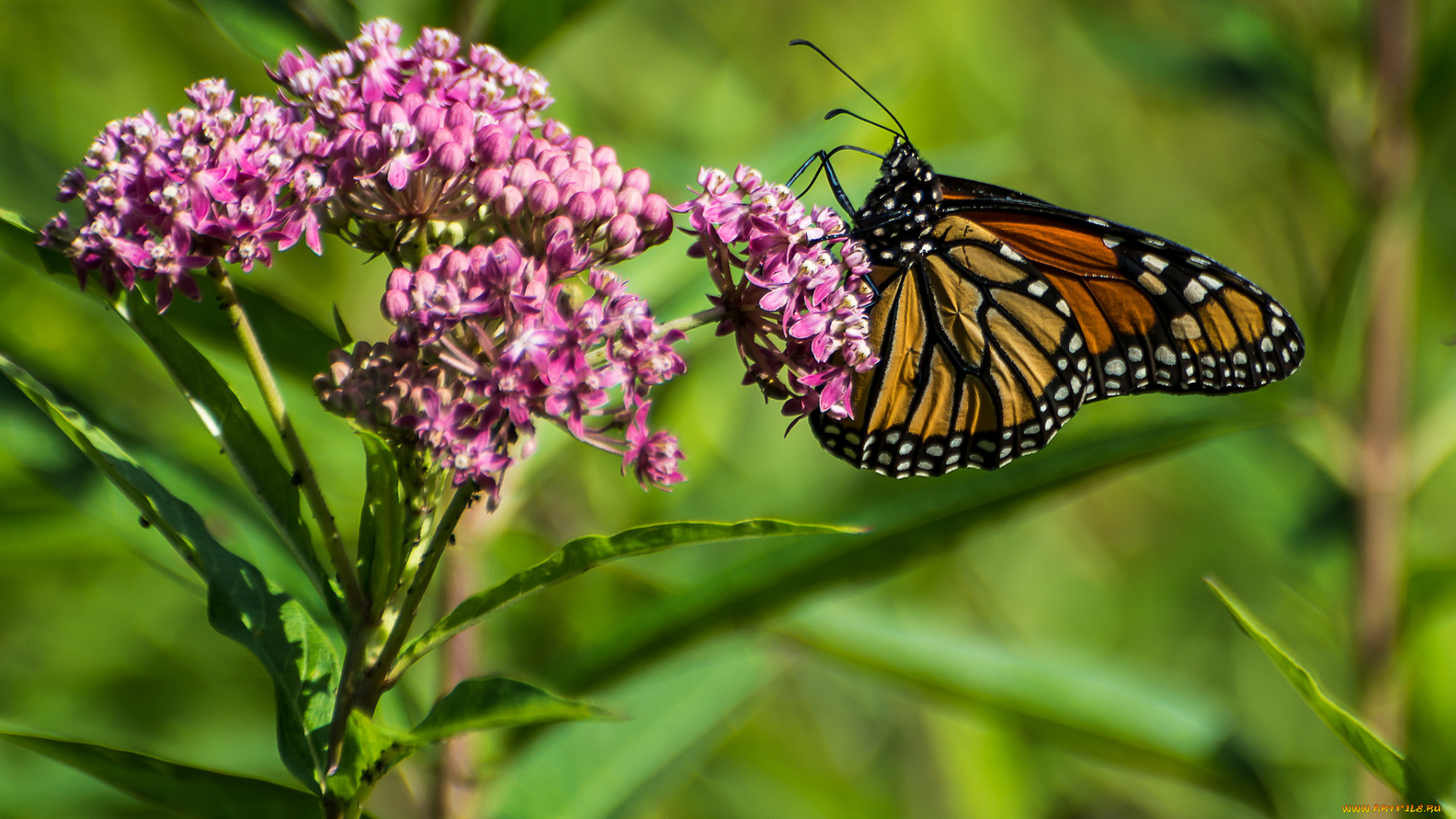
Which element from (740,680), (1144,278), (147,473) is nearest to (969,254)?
(1144,278)

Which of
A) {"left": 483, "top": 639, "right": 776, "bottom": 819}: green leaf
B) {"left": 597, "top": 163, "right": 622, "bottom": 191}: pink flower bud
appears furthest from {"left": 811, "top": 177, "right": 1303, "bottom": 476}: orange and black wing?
{"left": 597, "top": 163, "right": 622, "bottom": 191}: pink flower bud

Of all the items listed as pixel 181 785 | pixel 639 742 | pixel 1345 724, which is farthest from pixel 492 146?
pixel 1345 724

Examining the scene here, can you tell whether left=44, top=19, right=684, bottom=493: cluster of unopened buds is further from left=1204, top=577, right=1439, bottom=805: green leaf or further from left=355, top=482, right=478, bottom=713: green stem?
left=1204, top=577, right=1439, bottom=805: green leaf

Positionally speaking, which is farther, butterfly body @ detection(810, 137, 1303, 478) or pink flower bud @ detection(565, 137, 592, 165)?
butterfly body @ detection(810, 137, 1303, 478)

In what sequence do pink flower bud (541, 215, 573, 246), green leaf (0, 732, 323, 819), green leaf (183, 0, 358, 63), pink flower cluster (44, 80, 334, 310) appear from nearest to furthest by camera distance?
green leaf (0, 732, 323, 819), pink flower cluster (44, 80, 334, 310), pink flower bud (541, 215, 573, 246), green leaf (183, 0, 358, 63)

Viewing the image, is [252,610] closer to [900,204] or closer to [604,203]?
[604,203]

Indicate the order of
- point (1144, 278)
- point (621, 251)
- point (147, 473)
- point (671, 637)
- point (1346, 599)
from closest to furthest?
point (147, 473), point (621, 251), point (671, 637), point (1144, 278), point (1346, 599)

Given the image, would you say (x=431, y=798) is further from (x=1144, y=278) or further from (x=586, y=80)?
(x=586, y=80)
